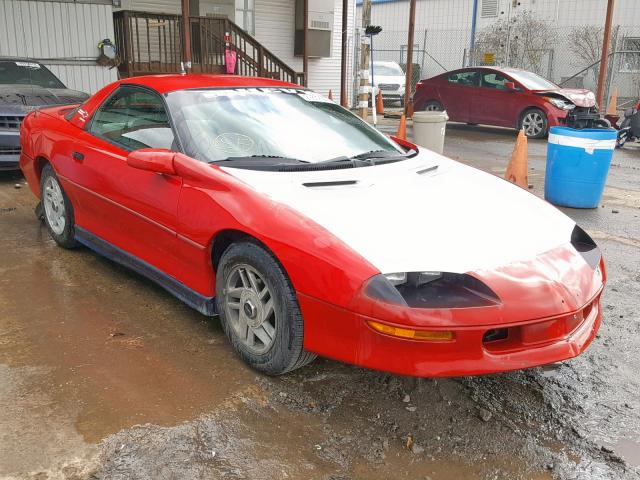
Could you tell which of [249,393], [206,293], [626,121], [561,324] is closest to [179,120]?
[206,293]

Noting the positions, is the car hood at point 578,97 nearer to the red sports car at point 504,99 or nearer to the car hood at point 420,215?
the red sports car at point 504,99

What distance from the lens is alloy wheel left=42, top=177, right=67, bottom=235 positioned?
4.87m

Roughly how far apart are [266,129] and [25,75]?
640 cm

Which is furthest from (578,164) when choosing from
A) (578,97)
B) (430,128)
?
(578,97)

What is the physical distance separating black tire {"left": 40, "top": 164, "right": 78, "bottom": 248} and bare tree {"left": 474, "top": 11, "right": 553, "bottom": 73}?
20.3 metres

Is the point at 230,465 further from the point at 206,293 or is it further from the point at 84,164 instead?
the point at 84,164

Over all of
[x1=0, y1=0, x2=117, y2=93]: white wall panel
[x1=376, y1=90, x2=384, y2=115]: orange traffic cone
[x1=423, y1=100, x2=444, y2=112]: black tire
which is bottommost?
[x1=376, y1=90, x2=384, y2=115]: orange traffic cone

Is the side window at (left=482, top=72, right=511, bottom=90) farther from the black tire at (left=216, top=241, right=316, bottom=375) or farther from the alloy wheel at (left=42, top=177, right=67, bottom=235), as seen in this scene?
the black tire at (left=216, top=241, right=316, bottom=375)

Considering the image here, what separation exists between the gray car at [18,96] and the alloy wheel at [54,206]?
2.68 m

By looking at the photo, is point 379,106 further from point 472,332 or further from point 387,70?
point 472,332

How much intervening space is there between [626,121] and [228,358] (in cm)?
1088

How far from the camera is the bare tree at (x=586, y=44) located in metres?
21.5

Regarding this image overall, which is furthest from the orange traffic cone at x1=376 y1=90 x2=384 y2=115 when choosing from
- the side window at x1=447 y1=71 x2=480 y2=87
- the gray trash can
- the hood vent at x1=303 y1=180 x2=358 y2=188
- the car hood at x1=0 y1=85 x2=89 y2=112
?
the hood vent at x1=303 y1=180 x2=358 y2=188

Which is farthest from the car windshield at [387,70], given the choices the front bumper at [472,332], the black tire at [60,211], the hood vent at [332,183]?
the front bumper at [472,332]
